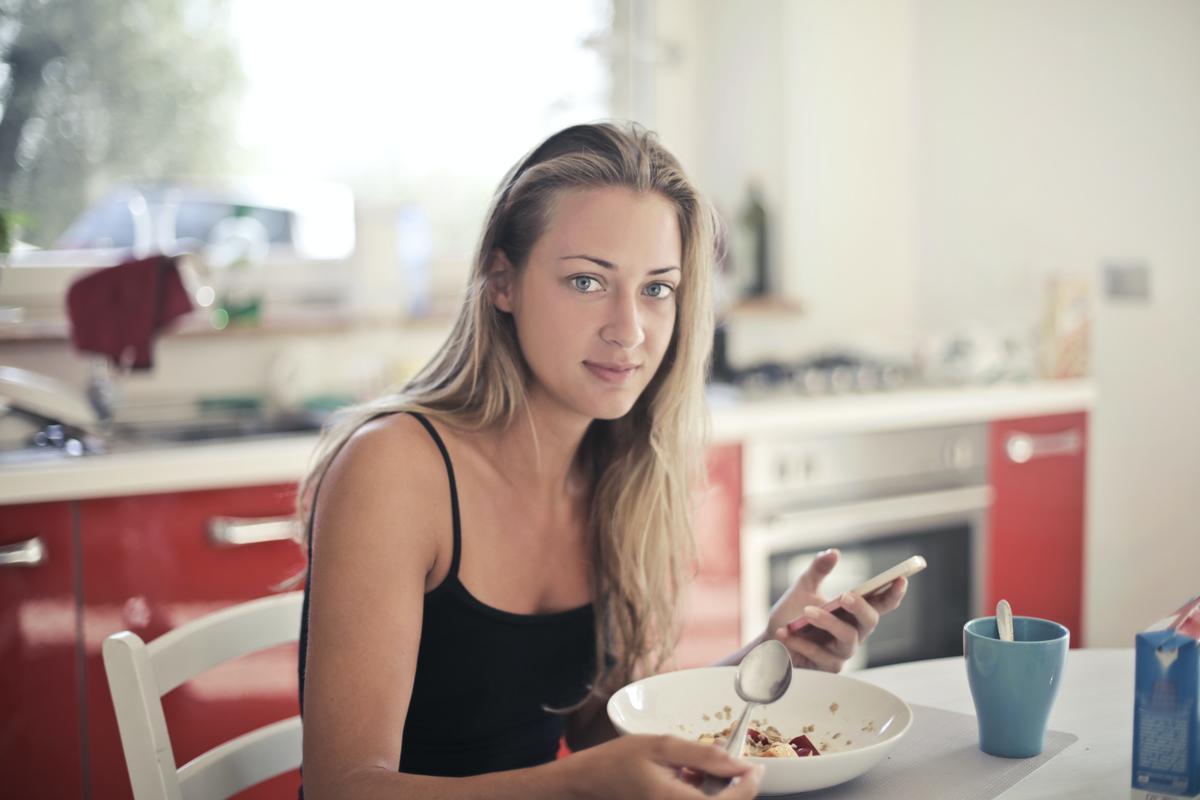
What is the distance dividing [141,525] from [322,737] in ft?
3.36

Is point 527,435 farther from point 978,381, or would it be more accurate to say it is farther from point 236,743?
point 978,381

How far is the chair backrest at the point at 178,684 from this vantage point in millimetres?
1000

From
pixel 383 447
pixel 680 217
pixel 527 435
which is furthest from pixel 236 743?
pixel 680 217

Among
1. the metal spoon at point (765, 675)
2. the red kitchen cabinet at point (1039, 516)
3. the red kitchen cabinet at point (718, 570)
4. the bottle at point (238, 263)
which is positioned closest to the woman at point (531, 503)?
the metal spoon at point (765, 675)

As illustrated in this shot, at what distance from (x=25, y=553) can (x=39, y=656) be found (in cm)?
17

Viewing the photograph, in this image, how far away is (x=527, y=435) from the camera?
1357 millimetres

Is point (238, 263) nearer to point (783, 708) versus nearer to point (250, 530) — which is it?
point (250, 530)

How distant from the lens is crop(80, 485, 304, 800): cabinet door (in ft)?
6.13

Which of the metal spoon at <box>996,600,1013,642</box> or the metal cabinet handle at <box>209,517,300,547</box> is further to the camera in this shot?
the metal cabinet handle at <box>209,517,300,547</box>

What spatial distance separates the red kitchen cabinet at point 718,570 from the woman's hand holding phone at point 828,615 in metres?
1.19

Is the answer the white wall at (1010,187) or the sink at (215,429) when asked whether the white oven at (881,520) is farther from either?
the sink at (215,429)

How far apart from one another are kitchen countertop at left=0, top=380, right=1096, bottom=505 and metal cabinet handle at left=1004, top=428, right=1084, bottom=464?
59 mm

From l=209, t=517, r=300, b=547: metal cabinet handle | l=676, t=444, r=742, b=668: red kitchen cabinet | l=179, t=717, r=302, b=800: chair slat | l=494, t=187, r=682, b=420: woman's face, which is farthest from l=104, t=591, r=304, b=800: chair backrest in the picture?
l=676, t=444, r=742, b=668: red kitchen cabinet

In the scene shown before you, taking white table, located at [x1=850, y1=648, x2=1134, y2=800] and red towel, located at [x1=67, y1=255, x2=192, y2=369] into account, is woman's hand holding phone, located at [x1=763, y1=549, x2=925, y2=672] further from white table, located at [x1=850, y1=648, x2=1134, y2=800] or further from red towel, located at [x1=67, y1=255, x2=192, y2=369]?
red towel, located at [x1=67, y1=255, x2=192, y2=369]
